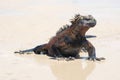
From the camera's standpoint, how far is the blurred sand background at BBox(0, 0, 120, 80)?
8977 mm

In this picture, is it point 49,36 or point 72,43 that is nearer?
point 72,43

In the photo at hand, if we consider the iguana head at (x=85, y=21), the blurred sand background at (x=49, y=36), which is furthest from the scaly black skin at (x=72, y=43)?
the blurred sand background at (x=49, y=36)

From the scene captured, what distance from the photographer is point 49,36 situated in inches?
573

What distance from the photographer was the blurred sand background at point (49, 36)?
29.5 feet

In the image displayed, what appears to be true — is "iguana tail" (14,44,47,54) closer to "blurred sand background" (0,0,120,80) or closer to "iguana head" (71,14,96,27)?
"blurred sand background" (0,0,120,80)

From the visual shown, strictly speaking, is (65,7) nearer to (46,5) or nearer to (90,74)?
(46,5)

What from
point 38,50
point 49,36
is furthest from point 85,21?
point 49,36

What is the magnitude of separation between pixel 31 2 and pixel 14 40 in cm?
1049

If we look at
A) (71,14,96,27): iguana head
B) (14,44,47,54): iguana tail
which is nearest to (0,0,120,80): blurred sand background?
(14,44,47,54): iguana tail

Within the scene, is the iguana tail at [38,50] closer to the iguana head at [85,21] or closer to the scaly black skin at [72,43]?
the scaly black skin at [72,43]

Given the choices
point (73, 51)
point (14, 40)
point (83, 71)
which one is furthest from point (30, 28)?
point (83, 71)

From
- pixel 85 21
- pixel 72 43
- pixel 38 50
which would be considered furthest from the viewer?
pixel 38 50

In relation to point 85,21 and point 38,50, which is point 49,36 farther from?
point 85,21

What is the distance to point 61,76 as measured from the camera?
8.71 metres
